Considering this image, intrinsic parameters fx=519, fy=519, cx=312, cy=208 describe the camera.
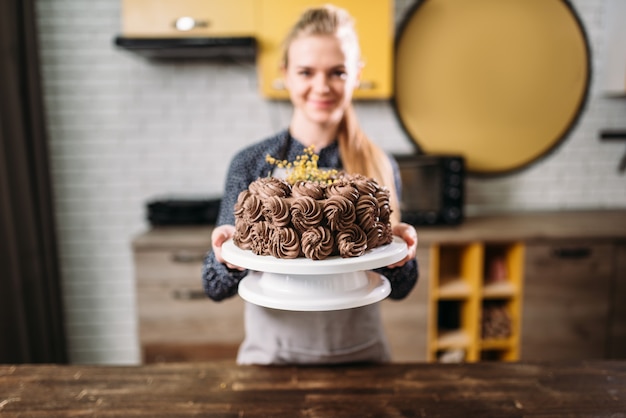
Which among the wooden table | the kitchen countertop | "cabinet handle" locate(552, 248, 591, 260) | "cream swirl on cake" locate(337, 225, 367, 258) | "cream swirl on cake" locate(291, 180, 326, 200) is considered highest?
"cream swirl on cake" locate(291, 180, 326, 200)

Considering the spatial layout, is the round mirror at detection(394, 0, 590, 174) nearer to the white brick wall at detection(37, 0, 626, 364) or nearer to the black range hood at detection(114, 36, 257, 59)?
the white brick wall at detection(37, 0, 626, 364)

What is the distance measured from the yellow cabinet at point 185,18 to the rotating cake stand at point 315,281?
171cm

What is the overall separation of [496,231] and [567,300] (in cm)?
50

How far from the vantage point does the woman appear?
55.4 inches

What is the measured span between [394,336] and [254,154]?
56.4 inches

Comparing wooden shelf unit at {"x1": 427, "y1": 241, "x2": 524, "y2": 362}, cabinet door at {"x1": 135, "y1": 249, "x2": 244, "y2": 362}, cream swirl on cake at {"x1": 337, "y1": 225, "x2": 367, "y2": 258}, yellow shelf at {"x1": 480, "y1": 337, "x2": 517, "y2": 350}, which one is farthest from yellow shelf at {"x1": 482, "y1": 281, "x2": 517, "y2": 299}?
cream swirl on cake at {"x1": 337, "y1": 225, "x2": 367, "y2": 258}

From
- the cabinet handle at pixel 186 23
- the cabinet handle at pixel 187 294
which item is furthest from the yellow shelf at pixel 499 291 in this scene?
the cabinet handle at pixel 186 23

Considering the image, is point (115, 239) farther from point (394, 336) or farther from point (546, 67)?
point (546, 67)

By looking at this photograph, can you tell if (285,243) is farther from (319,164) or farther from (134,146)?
(134,146)

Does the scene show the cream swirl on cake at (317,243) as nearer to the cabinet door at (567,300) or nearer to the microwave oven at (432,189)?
the microwave oven at (432,189)

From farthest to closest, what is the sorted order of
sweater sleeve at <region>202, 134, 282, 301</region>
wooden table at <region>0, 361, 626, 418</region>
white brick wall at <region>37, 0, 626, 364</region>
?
1. white brick wall at <region>37, 0, 626, 364</region>
2. sweater sleeve at <region>202, 134, 282, 301</region>
3. wooden table at <region>0, 361, 626, 418</region>

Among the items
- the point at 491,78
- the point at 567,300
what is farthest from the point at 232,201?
the point at 491,78

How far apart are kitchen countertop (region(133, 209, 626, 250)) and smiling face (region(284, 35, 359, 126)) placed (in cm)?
120

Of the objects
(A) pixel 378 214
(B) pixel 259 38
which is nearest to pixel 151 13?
(B) pixel 259 38
